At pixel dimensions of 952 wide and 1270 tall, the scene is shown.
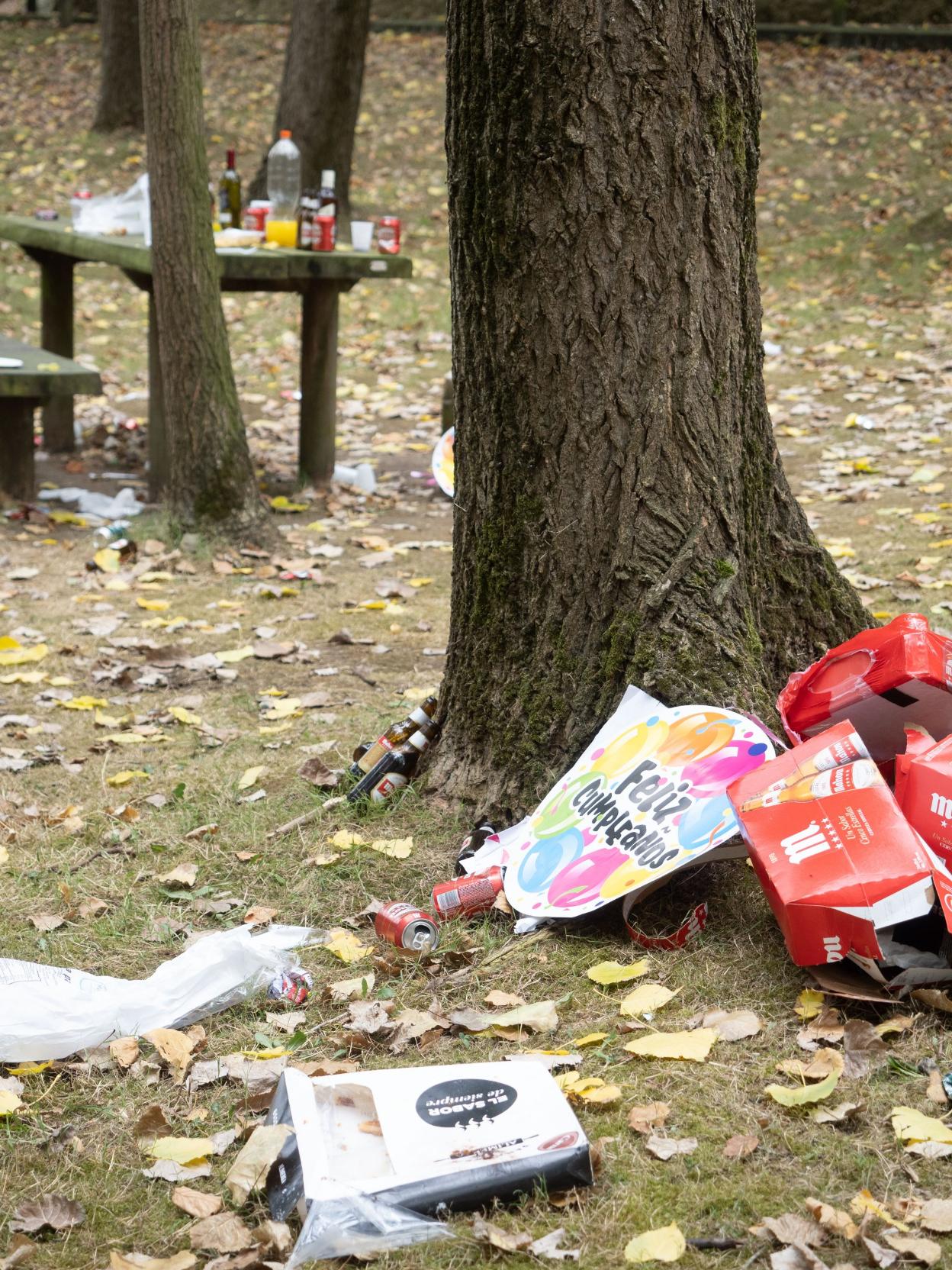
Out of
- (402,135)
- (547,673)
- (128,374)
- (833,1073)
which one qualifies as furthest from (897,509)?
(402,135)

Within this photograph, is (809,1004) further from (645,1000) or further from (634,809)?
(634,809)

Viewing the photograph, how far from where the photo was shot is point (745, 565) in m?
3.11

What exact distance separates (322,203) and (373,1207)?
5.45 m

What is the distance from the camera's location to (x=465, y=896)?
2.85m

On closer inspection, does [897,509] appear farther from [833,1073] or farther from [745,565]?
[833,1073]

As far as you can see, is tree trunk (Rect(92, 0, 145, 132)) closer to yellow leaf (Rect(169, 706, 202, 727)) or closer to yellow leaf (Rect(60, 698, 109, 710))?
Answer: yellow leaf (Rect(60, 698, 109, 710))


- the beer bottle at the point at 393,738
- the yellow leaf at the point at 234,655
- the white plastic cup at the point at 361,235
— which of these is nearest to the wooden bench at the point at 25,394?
the white plastic cup at the point at 361,235

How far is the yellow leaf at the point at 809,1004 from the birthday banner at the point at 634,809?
320 mm

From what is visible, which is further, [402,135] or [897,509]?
[402,135]

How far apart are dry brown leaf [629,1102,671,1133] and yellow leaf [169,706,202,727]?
232 centimetres

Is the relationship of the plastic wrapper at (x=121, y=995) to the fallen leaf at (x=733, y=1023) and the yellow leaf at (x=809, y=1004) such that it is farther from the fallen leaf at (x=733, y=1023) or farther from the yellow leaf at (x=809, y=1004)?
the yellow leaf at (x=809, y=1004)

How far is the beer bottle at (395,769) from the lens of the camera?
3.40 m

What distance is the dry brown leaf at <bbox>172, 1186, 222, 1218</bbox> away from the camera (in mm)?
2004

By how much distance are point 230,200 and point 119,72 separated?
8.33 meters
